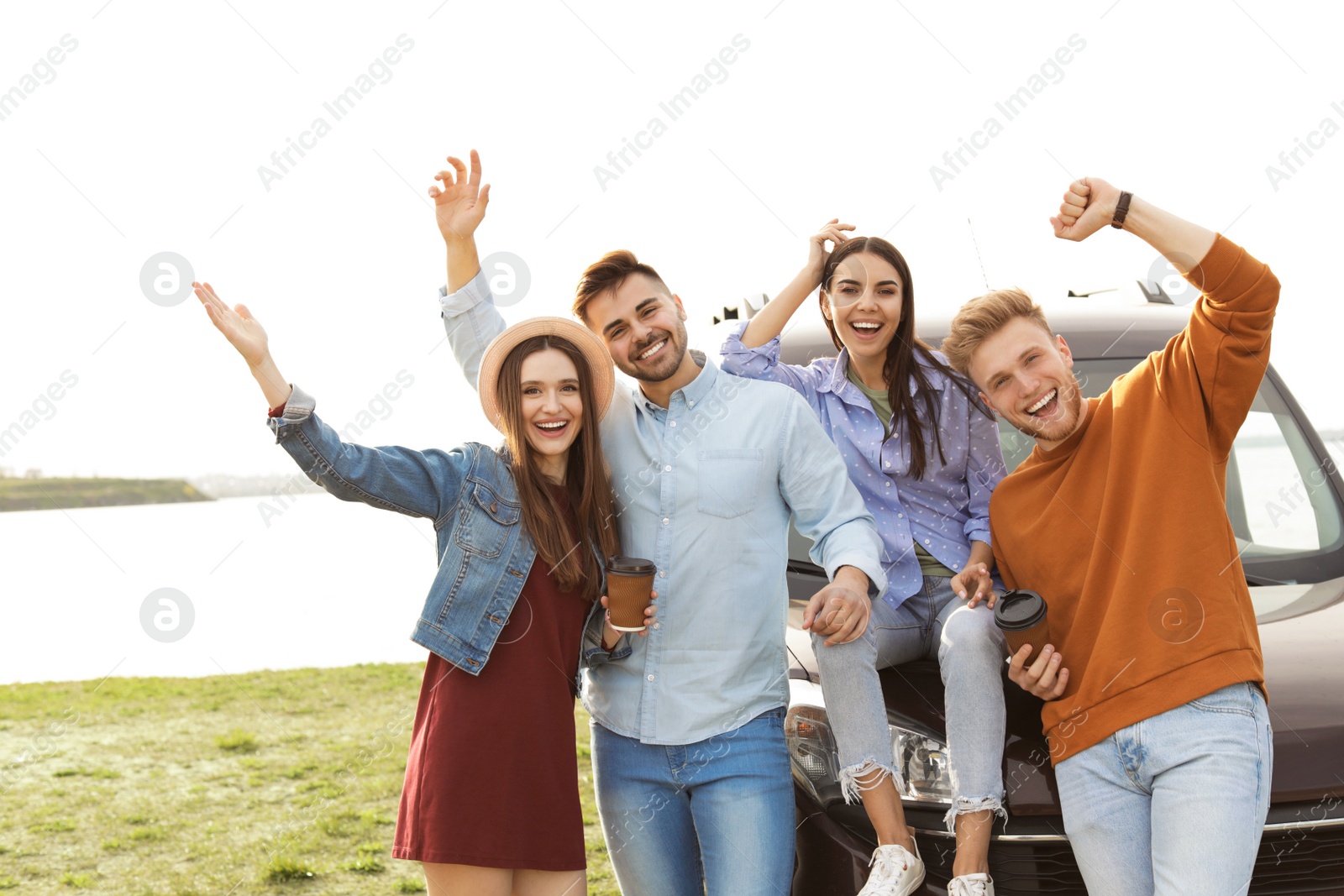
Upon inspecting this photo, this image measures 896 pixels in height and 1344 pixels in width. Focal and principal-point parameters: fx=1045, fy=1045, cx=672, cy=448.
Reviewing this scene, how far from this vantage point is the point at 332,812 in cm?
604

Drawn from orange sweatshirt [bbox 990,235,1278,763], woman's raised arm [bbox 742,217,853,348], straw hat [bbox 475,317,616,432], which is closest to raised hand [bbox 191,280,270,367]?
straw hat [bbox 475,317,616,432]

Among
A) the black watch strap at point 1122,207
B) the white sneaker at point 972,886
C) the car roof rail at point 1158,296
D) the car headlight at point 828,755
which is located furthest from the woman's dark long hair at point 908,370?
the car roof rail at point 1158,296

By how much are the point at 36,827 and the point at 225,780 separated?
1151mm

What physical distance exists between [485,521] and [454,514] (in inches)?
3.6

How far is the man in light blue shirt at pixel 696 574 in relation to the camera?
9.20 feet

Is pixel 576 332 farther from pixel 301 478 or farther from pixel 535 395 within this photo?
pixel 301 478

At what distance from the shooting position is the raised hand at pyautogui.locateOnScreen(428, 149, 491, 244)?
305 cm

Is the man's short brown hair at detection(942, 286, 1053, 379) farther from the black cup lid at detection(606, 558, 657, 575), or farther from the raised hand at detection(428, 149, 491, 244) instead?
the raised hand at detection(428, 149, 491, 244)

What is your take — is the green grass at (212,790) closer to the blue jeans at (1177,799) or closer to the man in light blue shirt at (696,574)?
the man in light blue shirt at (696,574)

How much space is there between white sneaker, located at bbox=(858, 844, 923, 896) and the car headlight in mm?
161

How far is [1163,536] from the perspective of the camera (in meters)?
2.47

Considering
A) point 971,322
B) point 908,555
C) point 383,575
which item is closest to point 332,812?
point 908,555

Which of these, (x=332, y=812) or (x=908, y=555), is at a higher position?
(x=908, y=555)

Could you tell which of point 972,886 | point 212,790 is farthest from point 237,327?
point 212,790
